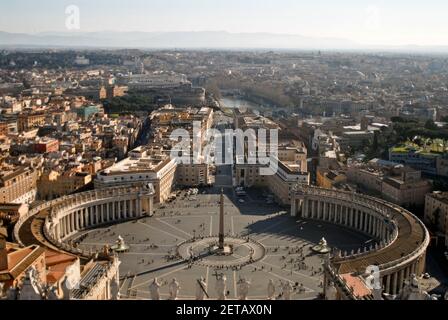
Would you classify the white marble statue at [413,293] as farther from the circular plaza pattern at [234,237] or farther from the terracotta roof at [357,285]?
the circular plaza pattern at [234,237]

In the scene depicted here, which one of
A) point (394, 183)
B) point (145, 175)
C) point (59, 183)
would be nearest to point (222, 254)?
point (145, 175)

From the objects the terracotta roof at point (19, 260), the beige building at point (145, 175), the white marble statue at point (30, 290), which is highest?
the white marble statue at point (30, 290)

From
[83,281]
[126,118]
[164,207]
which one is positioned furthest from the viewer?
[126,118]

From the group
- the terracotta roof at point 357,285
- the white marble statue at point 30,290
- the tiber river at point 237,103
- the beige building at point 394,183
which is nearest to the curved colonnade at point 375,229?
the terracotta roof at point 357,285

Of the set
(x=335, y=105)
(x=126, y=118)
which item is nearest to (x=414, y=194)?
(x=126, y=118)

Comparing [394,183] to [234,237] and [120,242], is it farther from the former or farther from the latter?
[120,242]
